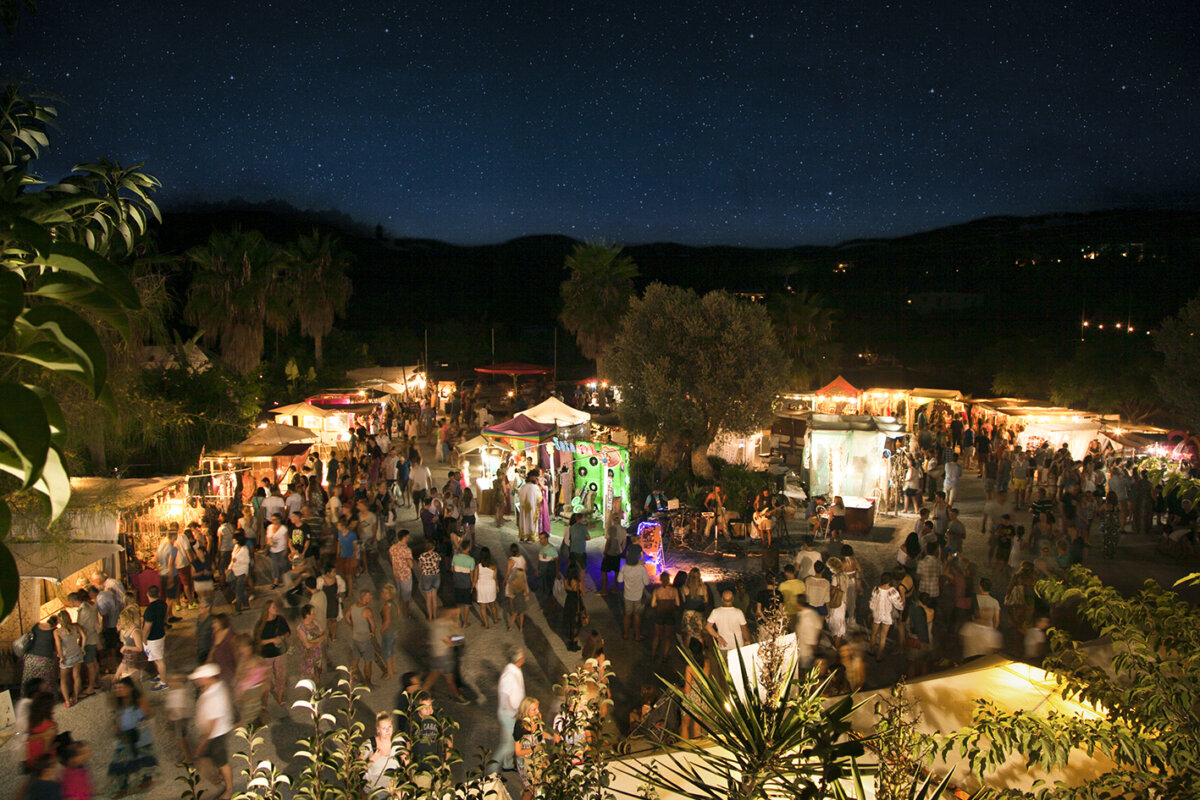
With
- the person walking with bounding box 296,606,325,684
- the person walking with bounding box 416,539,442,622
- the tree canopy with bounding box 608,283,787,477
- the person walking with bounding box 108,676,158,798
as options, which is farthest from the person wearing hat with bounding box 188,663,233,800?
the tree canopy with bounding box 608,283,787,477

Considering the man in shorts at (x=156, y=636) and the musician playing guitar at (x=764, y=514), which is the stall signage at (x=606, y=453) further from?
the man in shorts at (x=156, y=636)

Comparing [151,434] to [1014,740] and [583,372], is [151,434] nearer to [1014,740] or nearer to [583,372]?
[1014,740]

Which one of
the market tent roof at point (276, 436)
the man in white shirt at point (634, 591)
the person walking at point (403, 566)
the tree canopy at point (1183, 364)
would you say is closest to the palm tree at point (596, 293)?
the market tent roof at point (276, 436)

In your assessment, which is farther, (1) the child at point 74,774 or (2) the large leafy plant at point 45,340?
(1) the child at point 74,774

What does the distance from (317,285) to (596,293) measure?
12008mm

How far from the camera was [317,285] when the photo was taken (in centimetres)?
3331

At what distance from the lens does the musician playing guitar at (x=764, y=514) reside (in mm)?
13867

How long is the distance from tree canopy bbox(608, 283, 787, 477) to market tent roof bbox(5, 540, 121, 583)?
12.1 metres

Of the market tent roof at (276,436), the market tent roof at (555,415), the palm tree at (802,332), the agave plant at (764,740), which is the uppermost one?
the palm tree at (802,332)

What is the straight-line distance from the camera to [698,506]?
15844mm

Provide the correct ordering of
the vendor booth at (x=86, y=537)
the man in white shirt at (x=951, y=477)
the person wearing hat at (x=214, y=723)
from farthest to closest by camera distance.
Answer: the man in white shirt at (x=951, y=477) → the vendor booth at (x=86, y=537) → the person wearing hat at (x=214, y=723)

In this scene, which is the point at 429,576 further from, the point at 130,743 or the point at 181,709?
the point at 130,743

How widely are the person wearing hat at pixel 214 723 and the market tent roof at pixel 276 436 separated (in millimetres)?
11123

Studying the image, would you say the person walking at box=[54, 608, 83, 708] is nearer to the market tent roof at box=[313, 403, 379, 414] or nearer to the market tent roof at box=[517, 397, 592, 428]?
the market tent roof at box=[517, 397, 592, 428]
